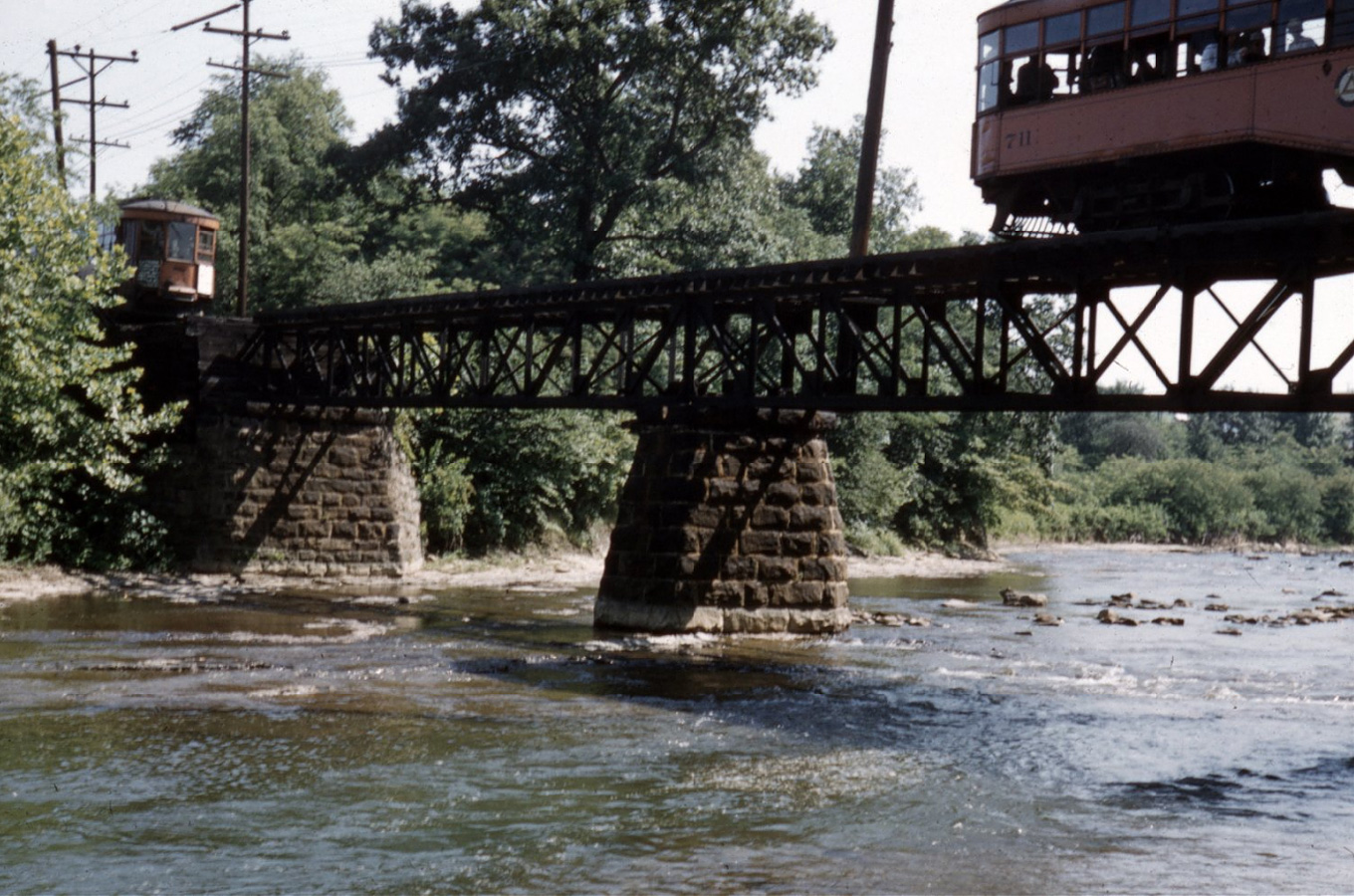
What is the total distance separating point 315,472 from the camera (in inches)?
1195

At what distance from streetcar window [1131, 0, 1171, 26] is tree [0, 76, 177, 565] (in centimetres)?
1799

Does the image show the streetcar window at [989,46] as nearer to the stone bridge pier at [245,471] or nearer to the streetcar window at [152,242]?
the stone bridge pier at [245,471]

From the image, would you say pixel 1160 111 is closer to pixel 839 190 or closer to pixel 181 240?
pixel 181 240

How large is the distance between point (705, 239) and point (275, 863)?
3853 centimetres

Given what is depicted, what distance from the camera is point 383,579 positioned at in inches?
1202

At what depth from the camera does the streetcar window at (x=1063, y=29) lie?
18.2 meters

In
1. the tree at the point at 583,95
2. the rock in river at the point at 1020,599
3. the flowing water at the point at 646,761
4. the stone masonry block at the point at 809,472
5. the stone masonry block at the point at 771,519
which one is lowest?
the rock in river at the point at 1020,599

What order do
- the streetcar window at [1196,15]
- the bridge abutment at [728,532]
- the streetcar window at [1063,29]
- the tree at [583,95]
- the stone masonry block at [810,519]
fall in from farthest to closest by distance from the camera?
the tree at [583,95], the stone masonry block at [810,519], the bridge abutment at [728,532], the streetcar window at [1063,29], the streetcar window at [1196,15]

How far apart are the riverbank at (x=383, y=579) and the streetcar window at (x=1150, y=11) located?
17425 millimetres

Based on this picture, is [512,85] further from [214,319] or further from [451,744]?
[451,744]

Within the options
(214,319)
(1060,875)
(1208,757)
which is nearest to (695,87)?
(214,319)

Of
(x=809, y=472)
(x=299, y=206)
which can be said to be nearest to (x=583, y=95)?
(x=299, y=206)

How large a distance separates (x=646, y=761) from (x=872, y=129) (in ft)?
49.2

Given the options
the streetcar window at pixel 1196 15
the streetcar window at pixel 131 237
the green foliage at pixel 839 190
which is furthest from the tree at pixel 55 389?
the green foliage at pixel 839 190
